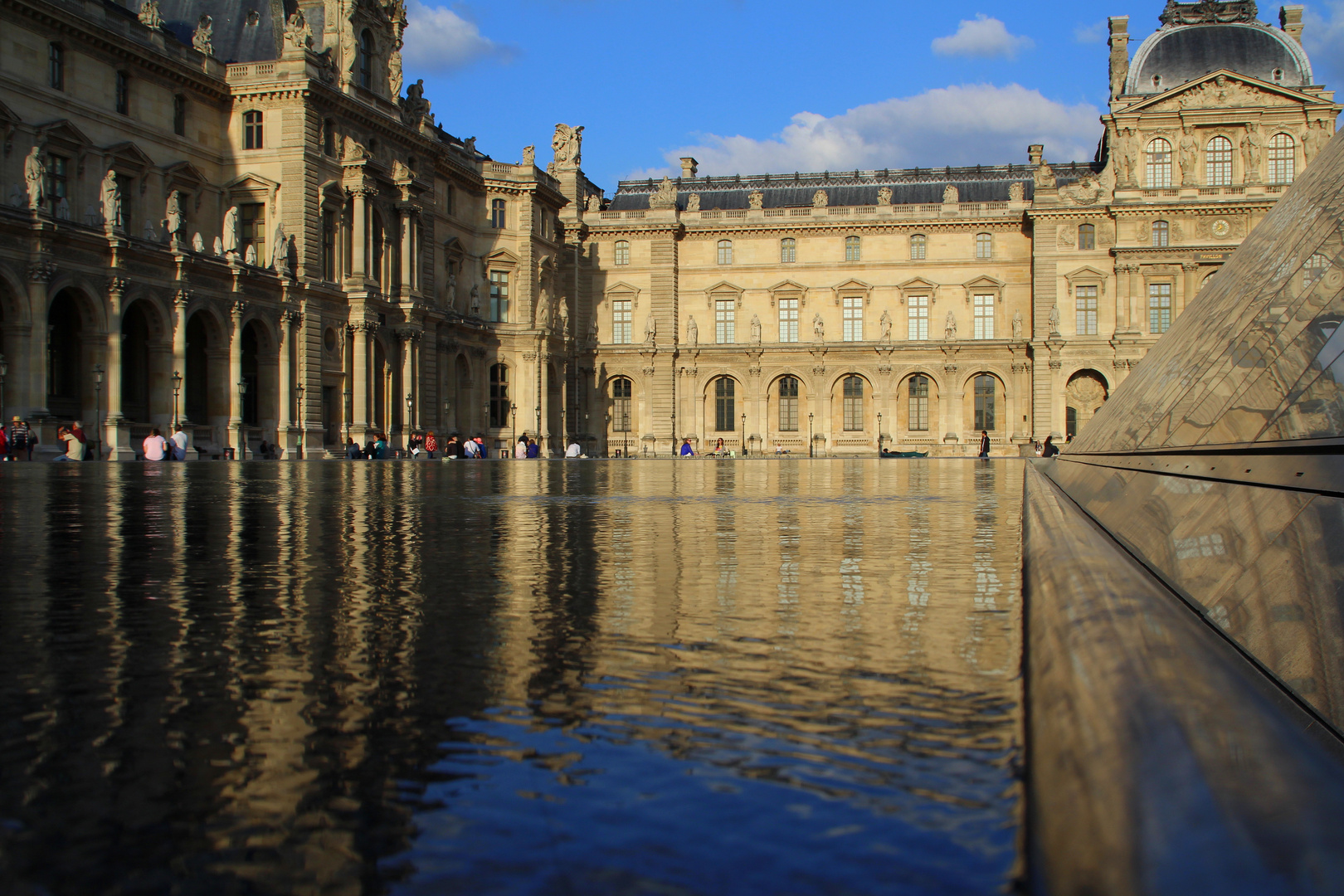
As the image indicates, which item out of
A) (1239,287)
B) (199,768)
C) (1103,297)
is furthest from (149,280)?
(1103,297)

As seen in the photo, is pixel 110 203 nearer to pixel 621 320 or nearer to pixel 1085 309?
pixel 621 320

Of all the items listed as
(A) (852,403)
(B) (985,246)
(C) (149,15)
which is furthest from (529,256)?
(B) (985,246)

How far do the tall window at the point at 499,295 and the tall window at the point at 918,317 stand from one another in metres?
19.4

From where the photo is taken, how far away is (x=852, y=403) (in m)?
56.4

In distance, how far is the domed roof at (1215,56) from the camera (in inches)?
1969

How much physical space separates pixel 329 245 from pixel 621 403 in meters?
22.6

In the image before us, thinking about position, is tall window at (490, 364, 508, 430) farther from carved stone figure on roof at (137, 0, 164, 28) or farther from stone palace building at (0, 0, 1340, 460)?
carved stone figure on roof at (137, 0, 164, 28)

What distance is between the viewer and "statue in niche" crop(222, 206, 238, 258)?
106 ft

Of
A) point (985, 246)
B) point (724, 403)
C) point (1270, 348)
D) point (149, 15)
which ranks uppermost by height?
point (149, 15)

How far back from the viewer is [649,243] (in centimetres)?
5738

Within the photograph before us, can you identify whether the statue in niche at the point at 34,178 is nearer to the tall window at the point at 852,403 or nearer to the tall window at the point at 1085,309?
the tall window at the point at 852,403

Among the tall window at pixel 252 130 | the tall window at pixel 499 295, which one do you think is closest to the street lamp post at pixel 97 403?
the tall window at pixel 252 130

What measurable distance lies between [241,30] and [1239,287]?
39.1 meters

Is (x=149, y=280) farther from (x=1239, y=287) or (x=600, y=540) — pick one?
(x=1239, y=287)
